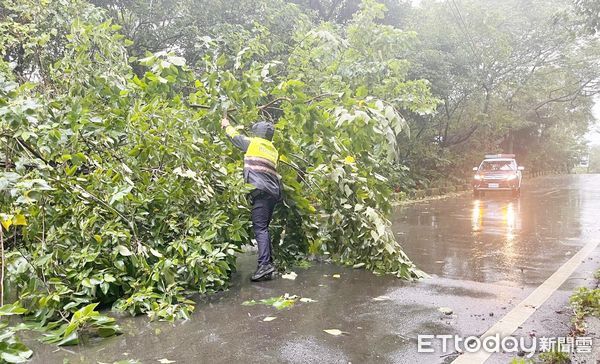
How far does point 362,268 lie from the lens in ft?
20.5

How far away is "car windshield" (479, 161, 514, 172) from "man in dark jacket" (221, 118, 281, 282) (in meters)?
15.5

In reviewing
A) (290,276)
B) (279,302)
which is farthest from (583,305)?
(290,276)

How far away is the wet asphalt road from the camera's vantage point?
355cm

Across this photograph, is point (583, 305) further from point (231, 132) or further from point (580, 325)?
point (231, 132)

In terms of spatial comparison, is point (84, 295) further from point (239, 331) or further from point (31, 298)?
point (239, 331)

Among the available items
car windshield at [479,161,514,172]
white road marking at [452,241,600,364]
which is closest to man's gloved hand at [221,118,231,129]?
white road marking at [452,241,600,364]

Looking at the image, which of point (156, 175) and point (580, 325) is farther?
point (156, 175)

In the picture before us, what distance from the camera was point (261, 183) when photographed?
17.9 ft

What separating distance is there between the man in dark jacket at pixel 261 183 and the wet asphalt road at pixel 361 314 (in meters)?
0.30

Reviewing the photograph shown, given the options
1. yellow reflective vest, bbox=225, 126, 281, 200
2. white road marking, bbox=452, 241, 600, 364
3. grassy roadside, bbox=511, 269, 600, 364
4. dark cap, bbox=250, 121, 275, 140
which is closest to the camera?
grassy roadside, bbox=511, 269, 600, 364

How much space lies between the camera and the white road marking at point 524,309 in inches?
137

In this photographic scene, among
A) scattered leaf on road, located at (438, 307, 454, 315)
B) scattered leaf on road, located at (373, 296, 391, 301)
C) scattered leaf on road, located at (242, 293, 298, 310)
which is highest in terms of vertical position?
scattered leaf on road, located at (242, 293, 298, 310)

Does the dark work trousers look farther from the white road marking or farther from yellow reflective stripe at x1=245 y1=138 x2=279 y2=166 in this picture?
the white road marking

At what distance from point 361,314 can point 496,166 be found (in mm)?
16525
